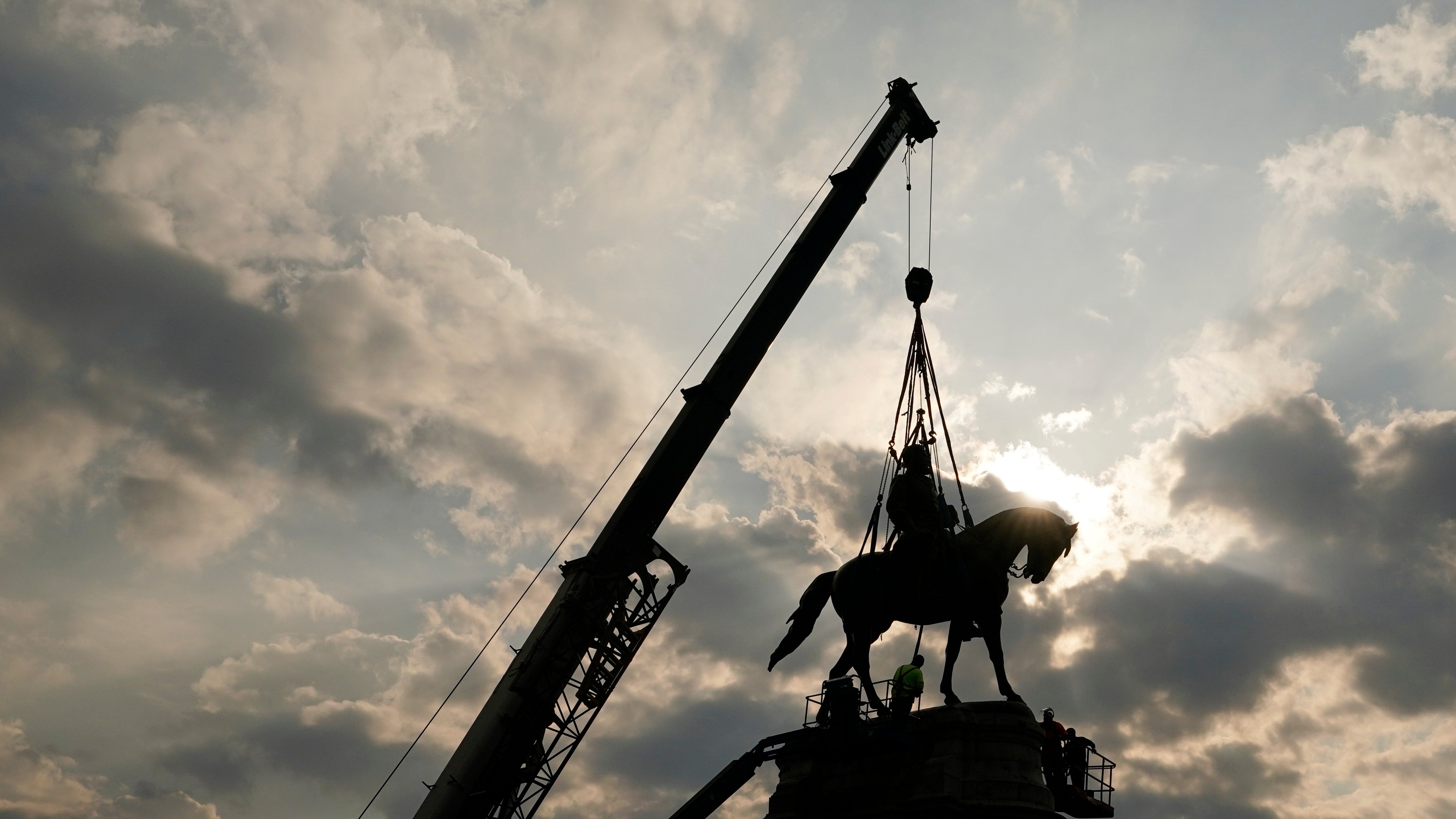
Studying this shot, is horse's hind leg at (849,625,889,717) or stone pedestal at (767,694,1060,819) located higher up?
horse's hind leg at (849,625,889,717)

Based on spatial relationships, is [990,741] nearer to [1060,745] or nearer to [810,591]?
[1060,745]

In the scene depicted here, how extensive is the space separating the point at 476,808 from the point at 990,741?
10798 mm

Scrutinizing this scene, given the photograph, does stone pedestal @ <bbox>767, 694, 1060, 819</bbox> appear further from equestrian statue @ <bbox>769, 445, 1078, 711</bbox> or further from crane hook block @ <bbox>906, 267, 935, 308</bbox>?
crane hook block @ <bbox>906, 267, 935, 308</bbox>

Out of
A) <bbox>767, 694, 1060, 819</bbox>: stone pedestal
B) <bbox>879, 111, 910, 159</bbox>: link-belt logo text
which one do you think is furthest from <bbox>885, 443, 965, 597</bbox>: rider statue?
<bbox>879, 111, 910, 159</bbox>: link-belt logo text

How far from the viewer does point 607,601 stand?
24812 mm

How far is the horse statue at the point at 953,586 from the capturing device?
23219 millimetres

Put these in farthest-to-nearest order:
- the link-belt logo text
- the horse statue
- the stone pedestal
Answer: the link-belt logo text < the horse statue < the stone pedestal

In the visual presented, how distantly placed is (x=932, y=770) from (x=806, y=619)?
5.91 meters

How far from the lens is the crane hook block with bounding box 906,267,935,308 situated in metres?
28.3

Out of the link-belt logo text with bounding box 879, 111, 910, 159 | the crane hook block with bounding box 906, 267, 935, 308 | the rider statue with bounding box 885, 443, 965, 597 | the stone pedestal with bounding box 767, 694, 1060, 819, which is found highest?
the link-belt logo text with bounding box 879, 111, 910, 159

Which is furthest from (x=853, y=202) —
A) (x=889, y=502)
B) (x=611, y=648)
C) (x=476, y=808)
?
(x=476, y=808)

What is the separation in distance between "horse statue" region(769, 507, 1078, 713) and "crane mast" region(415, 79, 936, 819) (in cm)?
445

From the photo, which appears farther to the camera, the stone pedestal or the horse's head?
the horse's head

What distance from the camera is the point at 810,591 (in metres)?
26.7
